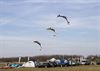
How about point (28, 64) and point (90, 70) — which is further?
point (28, 64)

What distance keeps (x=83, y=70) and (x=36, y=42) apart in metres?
10.1

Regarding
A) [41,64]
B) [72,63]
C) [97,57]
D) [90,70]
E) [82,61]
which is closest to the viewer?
[90,70]

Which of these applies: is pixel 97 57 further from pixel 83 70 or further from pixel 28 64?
pixel 83 70

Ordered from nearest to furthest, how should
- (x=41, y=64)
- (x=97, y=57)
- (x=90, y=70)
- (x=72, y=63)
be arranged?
1. (x=90, y=70)
2. (x=41, y=64)
3. (x=72, y=63)
4. (x=97, y=57)

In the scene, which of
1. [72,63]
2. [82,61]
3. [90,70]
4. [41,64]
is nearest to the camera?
[90,70]

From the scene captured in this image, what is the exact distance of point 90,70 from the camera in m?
58.3

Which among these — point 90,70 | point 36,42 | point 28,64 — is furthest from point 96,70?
point 28,64

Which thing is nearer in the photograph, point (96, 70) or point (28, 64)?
point (96, 70)

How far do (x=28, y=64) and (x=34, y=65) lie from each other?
2.26m

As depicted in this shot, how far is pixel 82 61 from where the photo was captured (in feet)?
303

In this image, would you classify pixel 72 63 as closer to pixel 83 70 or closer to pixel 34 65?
pixel 34 65

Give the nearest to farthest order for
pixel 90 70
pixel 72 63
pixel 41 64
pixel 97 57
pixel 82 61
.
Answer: pixel 90 70 < pixel 41 64 < pixel 72 63 < pixel 82 61 < pixel 97 57

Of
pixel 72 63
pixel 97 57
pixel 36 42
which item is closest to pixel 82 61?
pixel 72 63

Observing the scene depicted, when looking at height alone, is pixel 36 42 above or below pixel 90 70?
above
